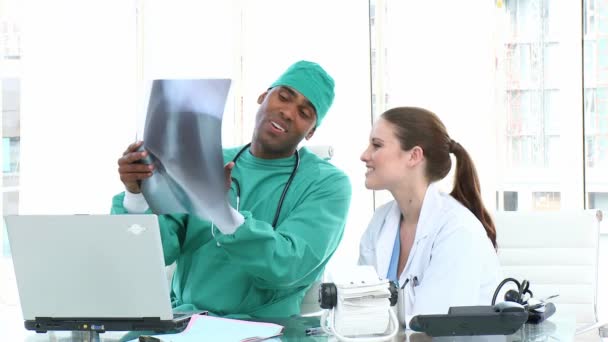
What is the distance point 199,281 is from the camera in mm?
2330

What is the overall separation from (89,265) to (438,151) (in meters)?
1.12

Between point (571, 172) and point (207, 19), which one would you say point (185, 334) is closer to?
point (571, 172)

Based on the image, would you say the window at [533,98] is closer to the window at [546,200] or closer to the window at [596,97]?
the window at [546,200]

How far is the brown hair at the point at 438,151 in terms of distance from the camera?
7.68ft

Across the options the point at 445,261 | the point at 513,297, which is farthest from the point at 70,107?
the point at 513,297

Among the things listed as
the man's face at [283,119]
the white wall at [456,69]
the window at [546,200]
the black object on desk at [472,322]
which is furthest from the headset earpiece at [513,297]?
the window at [546,200]

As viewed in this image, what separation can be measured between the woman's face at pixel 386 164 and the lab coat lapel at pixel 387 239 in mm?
112

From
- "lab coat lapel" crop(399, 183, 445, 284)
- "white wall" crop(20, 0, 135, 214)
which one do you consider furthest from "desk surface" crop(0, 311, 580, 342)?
"white wall" crop(20, 0, 135, 214)

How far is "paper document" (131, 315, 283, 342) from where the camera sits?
1695mm

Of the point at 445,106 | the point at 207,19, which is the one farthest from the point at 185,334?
the point at 207,19

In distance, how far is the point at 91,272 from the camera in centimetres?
164

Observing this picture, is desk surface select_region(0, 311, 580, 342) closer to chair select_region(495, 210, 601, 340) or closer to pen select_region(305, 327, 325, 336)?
pen select_region(305, 327, 325, 336)

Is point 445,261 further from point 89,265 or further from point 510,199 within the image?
point 510,199

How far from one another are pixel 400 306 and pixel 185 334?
0.45 metres
